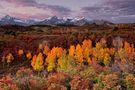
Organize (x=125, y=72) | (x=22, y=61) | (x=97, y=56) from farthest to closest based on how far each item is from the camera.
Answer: (x=22, y=61) → (x=97, y=56) → (x=125, y=72)

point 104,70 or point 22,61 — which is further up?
point 104,70

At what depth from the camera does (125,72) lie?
566 inches

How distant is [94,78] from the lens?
13.6 meters

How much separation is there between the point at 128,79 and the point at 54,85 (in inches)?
113

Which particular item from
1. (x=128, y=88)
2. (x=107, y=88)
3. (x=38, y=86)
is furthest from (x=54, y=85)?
(x=128, y=88)

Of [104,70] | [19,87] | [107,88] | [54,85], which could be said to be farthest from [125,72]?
[19,87]

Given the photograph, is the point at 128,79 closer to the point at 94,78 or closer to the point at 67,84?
the point at 94,78

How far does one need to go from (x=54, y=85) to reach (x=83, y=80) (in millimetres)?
1167

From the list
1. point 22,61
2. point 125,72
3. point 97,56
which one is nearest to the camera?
point 125,72

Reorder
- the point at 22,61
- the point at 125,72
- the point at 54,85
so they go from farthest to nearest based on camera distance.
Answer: the point at 22,61
the point at 125,72
the point at 54,85

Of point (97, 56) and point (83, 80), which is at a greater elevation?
point (83, 80)

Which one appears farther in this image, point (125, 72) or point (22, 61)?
point (22, 61)

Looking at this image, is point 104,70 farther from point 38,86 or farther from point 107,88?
point 38,86

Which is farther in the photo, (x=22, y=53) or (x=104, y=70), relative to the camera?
(x=22, y=53)
